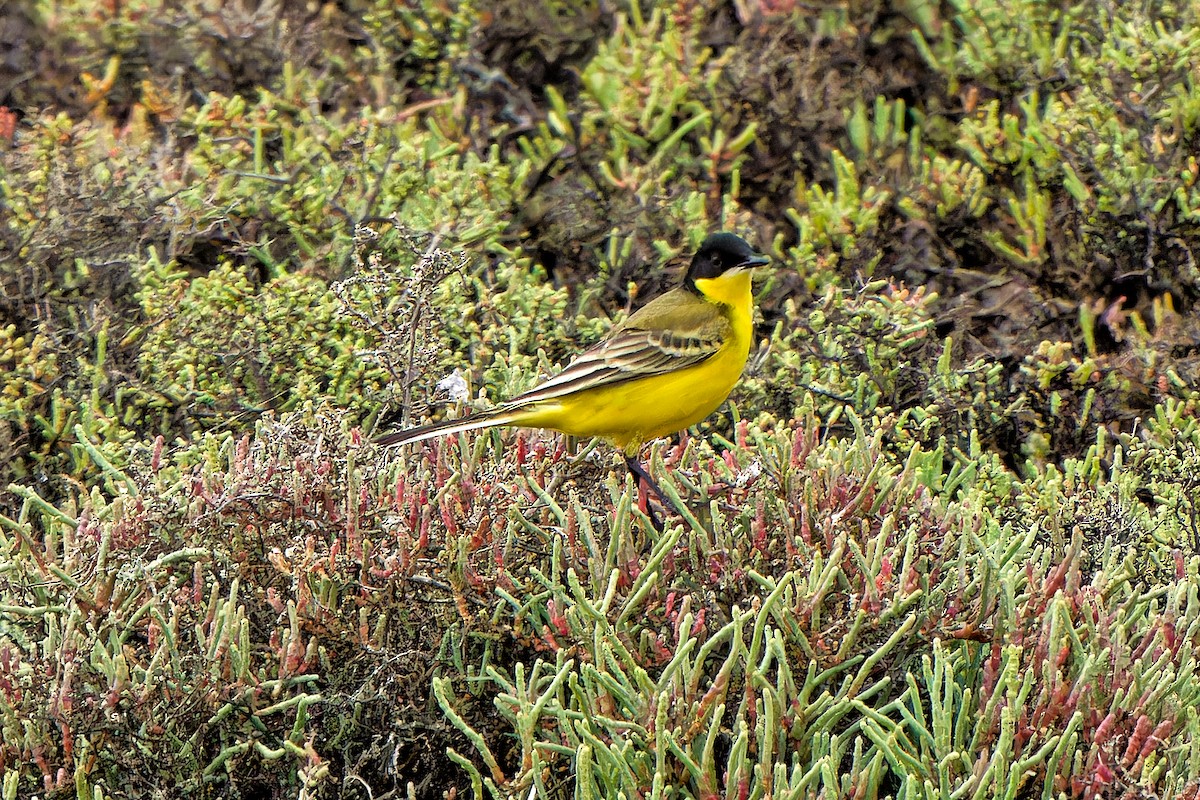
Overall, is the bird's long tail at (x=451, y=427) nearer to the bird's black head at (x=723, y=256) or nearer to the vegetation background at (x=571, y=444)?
the vegetation background at (x=571, y=444)

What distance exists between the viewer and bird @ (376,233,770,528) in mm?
5031

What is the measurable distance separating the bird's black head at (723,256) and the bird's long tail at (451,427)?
1372mm

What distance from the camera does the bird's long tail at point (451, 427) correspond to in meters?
4.67

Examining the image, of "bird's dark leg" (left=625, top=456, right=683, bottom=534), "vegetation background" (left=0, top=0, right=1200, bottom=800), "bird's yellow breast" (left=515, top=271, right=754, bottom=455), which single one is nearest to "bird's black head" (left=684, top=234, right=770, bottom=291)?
"bird's yellow breast" (left=515, top=271, right=754, bottom=455)

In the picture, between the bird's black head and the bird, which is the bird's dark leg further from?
the bird's black head

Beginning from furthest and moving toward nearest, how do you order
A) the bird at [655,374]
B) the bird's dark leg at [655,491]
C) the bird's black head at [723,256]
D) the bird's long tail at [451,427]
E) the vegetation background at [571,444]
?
the bird's black head at [723,256]
the bird at [655,374]
the bird's long tail at [451,427]
the bird's dark leg at [655,491]
the vegetation background at [571,444]

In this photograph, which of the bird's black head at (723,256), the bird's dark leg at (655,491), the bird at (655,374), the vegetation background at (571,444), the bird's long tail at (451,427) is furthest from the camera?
the bird's black head at (723,256)

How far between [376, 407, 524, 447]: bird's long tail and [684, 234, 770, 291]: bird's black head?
4.50ft

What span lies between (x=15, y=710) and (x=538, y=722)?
1.29m

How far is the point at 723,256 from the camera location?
19.5 ft

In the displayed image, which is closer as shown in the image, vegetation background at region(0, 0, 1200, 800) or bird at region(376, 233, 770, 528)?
vegetation background at region(0, 0, 1200, 800)

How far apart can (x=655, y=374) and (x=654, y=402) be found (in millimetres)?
112

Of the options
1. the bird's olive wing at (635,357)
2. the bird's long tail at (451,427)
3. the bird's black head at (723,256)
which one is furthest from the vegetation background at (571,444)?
the bird's black head at (723,256)

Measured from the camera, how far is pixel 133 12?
348 inches
